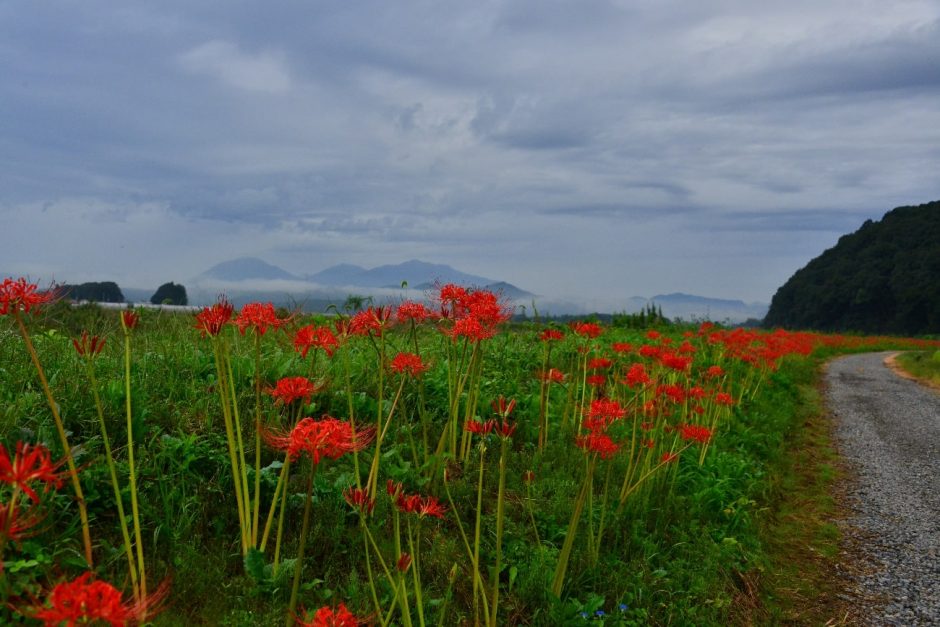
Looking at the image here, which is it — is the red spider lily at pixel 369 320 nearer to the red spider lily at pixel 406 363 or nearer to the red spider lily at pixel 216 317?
the red spider lily at pixel 406 363

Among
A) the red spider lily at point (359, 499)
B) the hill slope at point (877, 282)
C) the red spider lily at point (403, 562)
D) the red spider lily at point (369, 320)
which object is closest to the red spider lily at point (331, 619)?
the red spider lily at point (403, 562)

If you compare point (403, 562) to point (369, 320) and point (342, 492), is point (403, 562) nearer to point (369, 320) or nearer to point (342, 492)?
point (369, 320)

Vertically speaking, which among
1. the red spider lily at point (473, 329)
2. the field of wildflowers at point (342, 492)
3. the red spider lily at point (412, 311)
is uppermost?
the red spider lily at point (412, 311)

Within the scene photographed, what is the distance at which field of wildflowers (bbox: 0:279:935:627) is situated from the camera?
11.5ft

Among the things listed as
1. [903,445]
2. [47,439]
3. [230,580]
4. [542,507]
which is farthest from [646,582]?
[903,445]

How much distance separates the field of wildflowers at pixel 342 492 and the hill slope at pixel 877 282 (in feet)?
239

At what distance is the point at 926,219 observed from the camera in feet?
246

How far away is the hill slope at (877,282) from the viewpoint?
67562 mm

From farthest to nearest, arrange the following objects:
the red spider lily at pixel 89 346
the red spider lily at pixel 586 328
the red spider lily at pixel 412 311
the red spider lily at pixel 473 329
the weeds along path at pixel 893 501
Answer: the red spider lily at pixel 586 328, the weeds along path at pixel 893 501, the red spider lily at pixel 412 311, the red spider lily at pixel 473 329, the red spider lily at pixel 89 346

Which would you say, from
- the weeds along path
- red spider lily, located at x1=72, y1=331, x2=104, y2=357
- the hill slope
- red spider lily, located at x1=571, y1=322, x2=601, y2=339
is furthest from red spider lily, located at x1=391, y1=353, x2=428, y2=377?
the hill slope

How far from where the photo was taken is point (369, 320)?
3.96 meters

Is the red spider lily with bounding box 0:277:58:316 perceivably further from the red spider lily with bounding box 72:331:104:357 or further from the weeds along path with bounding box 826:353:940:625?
the weeds along path with bounding box 826:353:940:625

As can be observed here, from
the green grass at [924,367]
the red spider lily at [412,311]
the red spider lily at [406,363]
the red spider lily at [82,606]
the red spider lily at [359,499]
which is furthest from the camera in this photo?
the green grass at [924,367]

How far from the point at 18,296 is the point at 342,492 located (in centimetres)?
237
